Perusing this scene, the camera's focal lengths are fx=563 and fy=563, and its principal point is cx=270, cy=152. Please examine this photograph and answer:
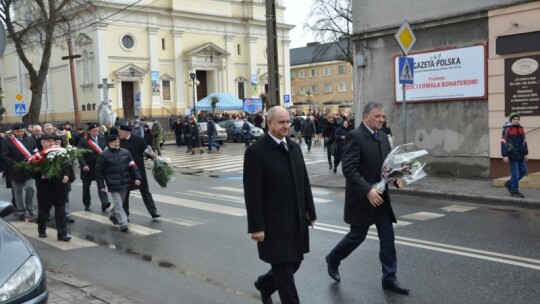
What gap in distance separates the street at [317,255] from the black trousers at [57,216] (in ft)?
0.74

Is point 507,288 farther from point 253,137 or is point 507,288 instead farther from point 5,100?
point 5,100

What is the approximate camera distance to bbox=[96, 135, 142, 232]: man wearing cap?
925 centimetres

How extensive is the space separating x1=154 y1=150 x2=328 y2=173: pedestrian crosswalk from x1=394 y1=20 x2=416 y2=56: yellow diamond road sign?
7767 millimetres

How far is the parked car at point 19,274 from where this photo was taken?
12.8 ft

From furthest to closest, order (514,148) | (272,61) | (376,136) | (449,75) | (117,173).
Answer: (272,61)
(449,75)
(514,148)
(117,173)
(376,136)

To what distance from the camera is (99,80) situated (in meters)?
49.5

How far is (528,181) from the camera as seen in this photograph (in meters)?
11.9

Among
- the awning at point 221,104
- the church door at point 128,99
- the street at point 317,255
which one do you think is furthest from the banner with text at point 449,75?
the church door at point 128,99

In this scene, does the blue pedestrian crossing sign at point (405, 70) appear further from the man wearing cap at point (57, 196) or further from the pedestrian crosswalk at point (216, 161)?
the pedestrian crosswalk at point (216, 161)

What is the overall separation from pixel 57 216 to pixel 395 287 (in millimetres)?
5534

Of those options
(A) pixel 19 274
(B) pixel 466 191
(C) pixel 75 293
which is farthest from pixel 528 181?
(A) pixel 19 274

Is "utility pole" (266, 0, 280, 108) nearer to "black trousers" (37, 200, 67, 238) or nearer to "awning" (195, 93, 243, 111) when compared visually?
"black trousers" (37, 200, 67, 238)

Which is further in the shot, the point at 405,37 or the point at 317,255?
the point at 405,37

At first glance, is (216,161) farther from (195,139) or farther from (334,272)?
(334,272)
